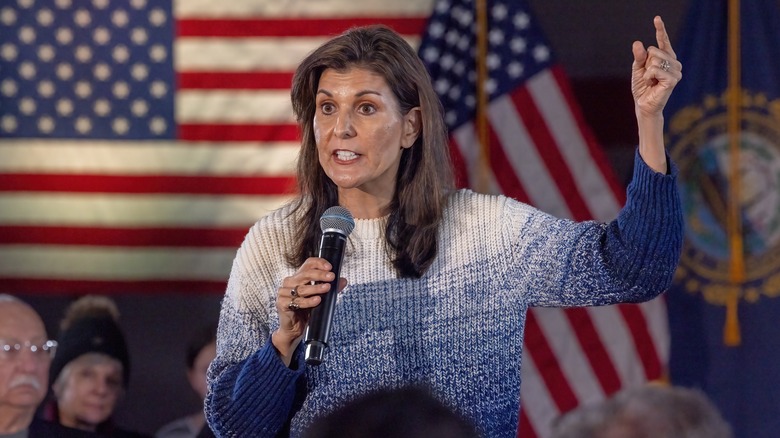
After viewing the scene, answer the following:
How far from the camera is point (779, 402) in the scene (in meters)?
4.58

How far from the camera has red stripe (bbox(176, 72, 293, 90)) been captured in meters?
4.77

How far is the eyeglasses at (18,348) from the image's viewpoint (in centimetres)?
369

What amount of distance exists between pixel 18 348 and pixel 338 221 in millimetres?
1825

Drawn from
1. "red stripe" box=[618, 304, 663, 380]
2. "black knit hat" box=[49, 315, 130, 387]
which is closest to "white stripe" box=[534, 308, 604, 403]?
"red stripe" box=[618, 304, 663, 380]

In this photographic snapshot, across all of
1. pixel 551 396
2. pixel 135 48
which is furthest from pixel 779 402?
pixel 135 48

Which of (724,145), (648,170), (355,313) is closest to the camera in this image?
(648,170)

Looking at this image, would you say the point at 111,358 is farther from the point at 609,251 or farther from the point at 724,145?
the point at 609,251

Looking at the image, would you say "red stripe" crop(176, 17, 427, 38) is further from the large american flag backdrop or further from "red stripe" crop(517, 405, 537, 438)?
"red stripe" crop(517, 405, 537, 438)

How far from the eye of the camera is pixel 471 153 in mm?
4664

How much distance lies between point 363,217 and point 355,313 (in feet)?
0.70

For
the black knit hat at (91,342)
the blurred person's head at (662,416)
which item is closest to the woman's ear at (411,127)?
the blurred person's head at (662,416)

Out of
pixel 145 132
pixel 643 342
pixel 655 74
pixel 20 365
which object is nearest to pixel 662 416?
pixel 655 74

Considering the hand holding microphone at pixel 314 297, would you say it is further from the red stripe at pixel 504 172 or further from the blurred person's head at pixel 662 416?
the red stripe at pixel 504 172

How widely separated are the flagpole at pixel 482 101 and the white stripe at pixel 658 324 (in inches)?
29.5
